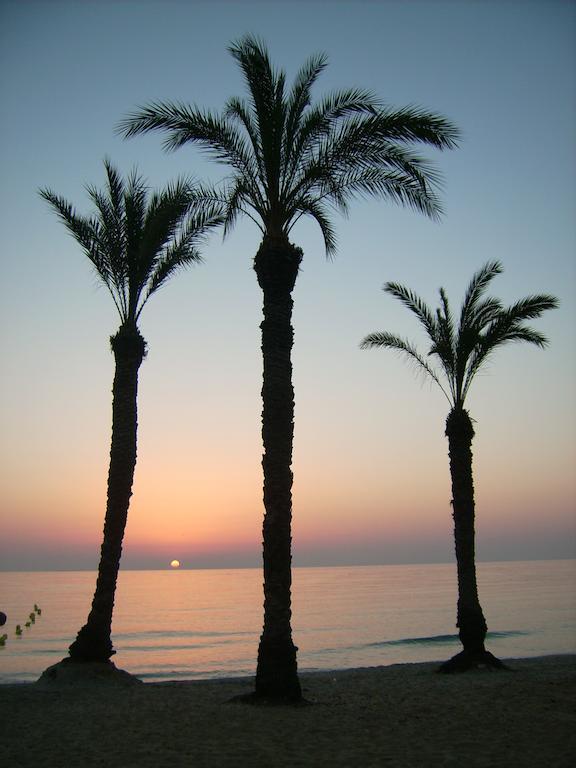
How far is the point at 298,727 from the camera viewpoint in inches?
383

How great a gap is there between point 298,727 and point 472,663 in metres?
8.63

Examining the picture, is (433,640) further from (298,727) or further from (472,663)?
(298,727)

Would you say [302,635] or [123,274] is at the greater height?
[123,274]

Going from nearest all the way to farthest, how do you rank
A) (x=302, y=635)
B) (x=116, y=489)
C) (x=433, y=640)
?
(x=116, y=489) < (x=433, y=640) < (x=302, y=635)

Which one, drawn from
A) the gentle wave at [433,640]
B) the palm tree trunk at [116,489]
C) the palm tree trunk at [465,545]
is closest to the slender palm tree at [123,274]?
the palm tree trunk at [116,489]

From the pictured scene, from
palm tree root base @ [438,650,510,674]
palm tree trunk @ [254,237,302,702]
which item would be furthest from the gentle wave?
palm tree trunk @ [254,237,302,702]

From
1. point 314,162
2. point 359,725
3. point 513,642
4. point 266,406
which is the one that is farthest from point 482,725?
point 513,642

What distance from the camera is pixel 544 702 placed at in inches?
444

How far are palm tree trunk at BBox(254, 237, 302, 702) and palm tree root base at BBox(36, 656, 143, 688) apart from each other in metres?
4.65

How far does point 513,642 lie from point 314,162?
1304 inches

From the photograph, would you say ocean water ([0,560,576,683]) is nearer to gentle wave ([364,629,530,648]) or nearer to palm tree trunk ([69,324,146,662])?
gentle wave ([364,629,530,648])

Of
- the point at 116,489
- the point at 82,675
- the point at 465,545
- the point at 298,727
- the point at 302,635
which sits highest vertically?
the point at 116,489

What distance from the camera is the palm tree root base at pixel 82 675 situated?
14227mm

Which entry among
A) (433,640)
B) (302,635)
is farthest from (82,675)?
(302,635)
